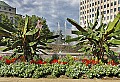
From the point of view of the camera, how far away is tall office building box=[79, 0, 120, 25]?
76.6 m

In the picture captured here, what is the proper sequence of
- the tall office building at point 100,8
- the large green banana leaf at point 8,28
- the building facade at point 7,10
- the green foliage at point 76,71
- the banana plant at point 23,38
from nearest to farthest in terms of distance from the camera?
the green foliage at point 76,71, the banana plant at point 23,38, the large green banana leaf at point 8,28, the building facade at point 7,10, the tall office building at point 100,8

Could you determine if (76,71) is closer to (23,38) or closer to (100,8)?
(23,38)

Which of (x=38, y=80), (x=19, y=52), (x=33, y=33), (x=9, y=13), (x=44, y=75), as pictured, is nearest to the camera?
(x=38, y=80)

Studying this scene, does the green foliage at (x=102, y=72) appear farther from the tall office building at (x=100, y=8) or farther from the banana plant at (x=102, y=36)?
the tall office building at (x=100, y=8)

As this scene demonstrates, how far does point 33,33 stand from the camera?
26.0ft

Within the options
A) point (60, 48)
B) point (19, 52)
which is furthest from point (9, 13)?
point (19, 52)

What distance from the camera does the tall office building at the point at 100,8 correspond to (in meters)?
76.6

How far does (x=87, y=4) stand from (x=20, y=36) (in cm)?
8643

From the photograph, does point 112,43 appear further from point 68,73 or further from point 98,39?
point 68,73

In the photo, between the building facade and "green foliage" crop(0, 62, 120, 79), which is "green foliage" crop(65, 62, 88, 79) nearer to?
"green foliage" crop(0, 62, 120, 79)

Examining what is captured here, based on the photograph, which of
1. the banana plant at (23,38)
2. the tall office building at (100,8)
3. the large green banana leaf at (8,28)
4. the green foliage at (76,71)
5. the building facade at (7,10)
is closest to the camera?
the green foliage at (76,71)

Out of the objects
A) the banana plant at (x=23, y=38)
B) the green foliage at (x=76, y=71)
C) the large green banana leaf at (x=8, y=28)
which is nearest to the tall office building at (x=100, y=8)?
the banana plant at (x=23, y=38)

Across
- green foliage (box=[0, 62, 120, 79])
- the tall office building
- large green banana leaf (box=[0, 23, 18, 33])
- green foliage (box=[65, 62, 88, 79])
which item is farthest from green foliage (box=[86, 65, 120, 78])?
the tall office building

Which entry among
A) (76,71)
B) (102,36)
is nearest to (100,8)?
(102,36)
